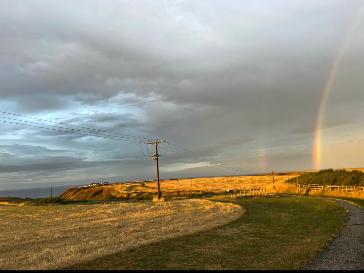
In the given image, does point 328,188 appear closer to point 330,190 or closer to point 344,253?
point 330,190

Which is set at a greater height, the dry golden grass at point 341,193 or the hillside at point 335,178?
the hillside at point 335,178

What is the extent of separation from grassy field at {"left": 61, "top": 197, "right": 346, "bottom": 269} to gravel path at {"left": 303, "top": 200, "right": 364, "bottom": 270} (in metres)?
0.49

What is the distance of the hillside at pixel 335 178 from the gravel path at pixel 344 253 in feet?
193

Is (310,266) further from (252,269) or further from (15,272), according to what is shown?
(15,272)

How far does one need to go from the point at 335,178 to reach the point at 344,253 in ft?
245

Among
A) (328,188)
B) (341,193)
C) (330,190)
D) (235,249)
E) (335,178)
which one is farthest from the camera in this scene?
(335,178)

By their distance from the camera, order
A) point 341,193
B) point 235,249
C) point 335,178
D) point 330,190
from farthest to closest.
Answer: point 335,178 < point 330,190 < point 341,193 < point 235,249

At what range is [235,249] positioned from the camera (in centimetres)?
2175

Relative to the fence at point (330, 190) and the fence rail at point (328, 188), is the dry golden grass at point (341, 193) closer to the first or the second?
the fence at point (330, 190)

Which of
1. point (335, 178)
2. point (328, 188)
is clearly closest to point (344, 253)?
point (328, 188)

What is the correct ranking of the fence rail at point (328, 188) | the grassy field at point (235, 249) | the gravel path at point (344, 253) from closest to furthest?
the gravel path at point (344, 253)
the grassy field at point (235, 249)
the fence rail at point (328, 188)

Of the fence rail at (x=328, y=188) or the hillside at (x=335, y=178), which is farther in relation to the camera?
the hillside at (x=335, y=178)

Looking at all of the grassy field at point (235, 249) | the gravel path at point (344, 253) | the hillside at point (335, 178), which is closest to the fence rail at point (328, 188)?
the hillside at point (335, 178)

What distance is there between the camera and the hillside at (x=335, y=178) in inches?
3305
